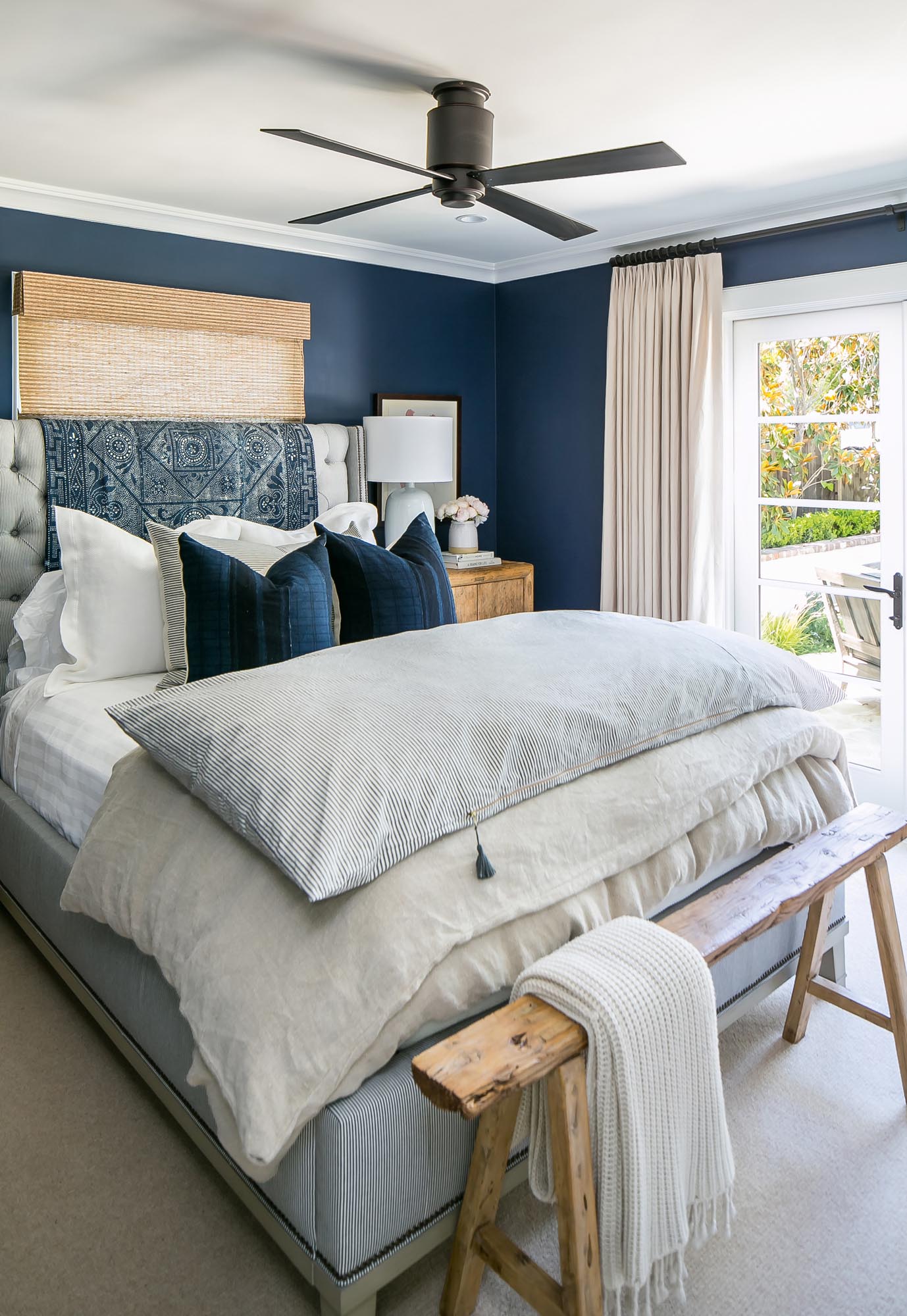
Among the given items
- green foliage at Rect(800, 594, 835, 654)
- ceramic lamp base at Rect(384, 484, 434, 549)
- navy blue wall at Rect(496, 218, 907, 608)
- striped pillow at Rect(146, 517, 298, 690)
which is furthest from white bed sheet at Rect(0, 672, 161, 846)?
green foliage at Rect(800, 594, 835, 654)

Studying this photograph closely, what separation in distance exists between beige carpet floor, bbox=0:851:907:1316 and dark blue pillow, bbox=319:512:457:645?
4.29 feet

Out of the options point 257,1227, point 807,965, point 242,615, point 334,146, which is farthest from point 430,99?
point 257,1227

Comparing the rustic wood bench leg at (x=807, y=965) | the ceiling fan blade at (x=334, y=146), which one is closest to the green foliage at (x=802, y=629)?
the rustic wood bench leg at (x=807, y=965)

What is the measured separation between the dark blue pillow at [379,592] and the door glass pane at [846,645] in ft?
6.37

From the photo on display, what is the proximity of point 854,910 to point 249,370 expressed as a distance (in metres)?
3.11

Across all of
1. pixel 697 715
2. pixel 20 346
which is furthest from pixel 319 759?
pixel 20 346

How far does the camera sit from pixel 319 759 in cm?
163

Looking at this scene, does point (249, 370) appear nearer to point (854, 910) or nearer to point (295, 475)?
point (295, 475)

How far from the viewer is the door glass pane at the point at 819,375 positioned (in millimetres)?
3783

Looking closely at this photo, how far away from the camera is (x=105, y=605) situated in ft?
10.0

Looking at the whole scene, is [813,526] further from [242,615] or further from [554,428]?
[242,615]

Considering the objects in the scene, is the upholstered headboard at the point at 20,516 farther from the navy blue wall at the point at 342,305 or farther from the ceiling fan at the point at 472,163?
the ceiling fan at the point at 472,163

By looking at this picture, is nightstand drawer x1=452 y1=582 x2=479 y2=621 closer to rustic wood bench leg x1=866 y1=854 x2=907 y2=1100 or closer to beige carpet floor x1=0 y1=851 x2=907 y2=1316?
beige carpet floor x1=0 y1=851 x2=907 y2=1316

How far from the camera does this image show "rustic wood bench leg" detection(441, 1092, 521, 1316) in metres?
1.51
